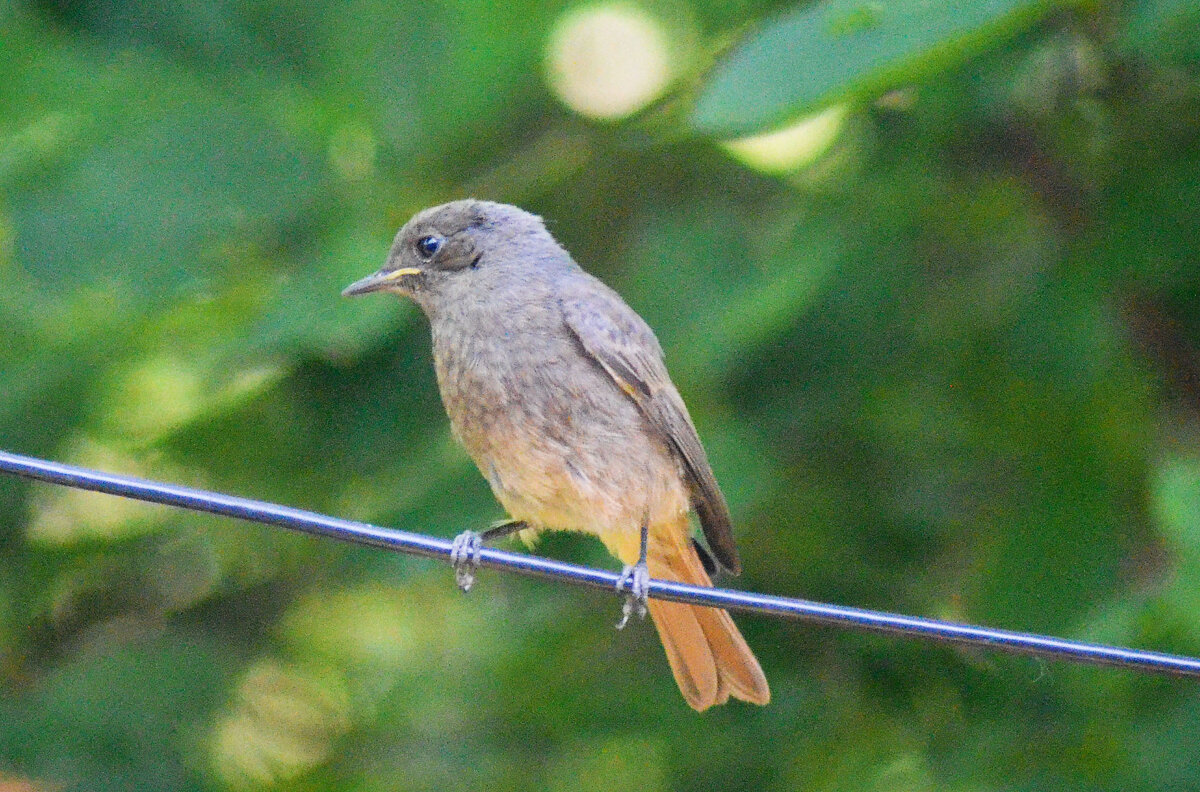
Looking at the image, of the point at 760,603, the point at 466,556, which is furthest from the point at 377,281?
the point at 760,603

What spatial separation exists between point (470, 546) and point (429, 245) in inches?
50.2

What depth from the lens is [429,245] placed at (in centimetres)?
516

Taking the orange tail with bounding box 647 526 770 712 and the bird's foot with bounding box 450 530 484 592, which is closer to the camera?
the bird's foot with bounding box 450 530 484 592

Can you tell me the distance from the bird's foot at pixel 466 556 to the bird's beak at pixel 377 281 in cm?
77

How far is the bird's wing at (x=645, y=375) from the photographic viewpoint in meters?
4.72

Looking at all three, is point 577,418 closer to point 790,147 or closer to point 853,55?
point 790,147

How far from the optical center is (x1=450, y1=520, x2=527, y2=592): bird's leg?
4.01 metres

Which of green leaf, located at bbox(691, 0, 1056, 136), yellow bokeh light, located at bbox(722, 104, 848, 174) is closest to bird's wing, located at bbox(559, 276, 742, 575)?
yellow bokeh light, located at bbox(722, 104, 848, 174)

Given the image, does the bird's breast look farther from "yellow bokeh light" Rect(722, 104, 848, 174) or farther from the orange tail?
"yellow bokeh light" Rect(722, 104, 848, 174)

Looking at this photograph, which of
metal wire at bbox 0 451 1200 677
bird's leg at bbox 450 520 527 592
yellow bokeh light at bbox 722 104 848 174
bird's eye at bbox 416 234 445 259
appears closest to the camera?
metal wire at bbox 0 451 1200 677

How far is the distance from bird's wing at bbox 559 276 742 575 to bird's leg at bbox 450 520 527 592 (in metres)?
0.57

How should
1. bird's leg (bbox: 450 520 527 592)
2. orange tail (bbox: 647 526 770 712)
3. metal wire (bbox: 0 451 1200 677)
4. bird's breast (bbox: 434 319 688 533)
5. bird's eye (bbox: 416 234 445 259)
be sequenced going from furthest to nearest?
bird's eye (bbox: 416 234 445 259), orange tail (bbox: 647 526 770 712), bird's breast (bbox: 434 319 688 533), bird's leg (bbox: 450 520 527 592), metal wire (bbox: 0 451 1200 677)

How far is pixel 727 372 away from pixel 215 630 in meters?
2.26

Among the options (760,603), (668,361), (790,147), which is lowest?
(760,603)
